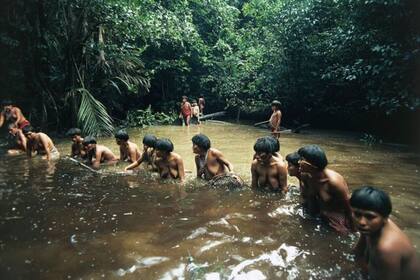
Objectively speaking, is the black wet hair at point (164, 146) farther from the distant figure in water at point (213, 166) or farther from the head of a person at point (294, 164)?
the head of a person at point (294, 164)

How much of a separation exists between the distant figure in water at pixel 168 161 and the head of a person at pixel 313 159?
2939 millimetres

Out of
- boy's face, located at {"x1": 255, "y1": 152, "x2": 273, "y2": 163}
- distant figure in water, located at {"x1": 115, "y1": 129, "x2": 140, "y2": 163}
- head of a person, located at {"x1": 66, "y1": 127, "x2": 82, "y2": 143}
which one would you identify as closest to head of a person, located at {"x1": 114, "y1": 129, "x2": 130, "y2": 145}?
distant figure in water, located at {"x1": 115, "y1": 129, "x2": 140, "y2": 163}

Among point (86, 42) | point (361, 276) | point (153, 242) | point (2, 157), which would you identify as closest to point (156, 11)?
point (86, 42)

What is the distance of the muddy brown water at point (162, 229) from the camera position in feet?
11.5

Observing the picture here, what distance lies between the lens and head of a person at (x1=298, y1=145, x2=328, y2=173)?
4215 millimetres

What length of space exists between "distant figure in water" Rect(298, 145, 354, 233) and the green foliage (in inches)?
563

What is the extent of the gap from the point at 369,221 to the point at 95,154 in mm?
6837

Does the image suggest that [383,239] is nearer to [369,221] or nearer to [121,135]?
[369,221]

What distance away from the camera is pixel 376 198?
106 inches

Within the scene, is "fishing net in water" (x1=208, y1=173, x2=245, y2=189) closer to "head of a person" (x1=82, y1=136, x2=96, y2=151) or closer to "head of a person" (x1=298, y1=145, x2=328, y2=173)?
"head of a person" (x1=298, y1=145, x2=328, y2=173)

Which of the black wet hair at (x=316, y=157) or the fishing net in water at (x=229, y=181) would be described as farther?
the fishing net in water at (x=229, y=181)

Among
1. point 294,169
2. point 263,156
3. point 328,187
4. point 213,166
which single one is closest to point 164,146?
point 213,166

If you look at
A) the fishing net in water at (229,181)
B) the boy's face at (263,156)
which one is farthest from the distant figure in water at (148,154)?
the boy's face at (263,156)

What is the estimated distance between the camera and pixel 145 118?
1844 centimetres
